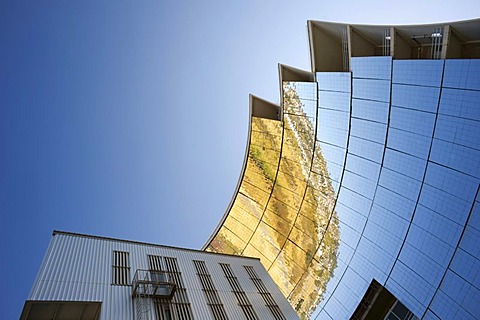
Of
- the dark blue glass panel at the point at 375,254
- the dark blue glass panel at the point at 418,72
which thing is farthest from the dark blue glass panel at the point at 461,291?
the dark blue glass panel at the point at 418,72

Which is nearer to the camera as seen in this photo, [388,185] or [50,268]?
[50,268]

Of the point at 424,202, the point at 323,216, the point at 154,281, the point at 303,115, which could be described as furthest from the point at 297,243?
the point at 154,281

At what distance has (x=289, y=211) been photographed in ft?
102

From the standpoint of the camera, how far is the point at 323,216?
27.3 meters

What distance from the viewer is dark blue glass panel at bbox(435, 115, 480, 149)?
16422 millimetres

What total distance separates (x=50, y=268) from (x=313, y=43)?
20.4 m

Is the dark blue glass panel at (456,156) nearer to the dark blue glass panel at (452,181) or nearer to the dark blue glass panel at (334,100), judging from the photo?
the dark blue glass panel at (452,181)

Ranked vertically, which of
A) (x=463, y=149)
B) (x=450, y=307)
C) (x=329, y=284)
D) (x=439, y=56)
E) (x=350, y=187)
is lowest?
(x=329, y=284)

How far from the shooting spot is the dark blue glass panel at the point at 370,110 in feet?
70.7

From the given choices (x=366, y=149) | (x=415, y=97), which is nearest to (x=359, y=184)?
(x=366, y=149)

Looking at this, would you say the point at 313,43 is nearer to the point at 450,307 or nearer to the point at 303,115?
the point at 303,115

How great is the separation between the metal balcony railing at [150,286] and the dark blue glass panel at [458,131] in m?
14.8

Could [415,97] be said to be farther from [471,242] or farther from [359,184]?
[471,242]

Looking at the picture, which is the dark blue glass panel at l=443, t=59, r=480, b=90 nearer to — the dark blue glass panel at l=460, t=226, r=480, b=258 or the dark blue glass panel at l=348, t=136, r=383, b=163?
the dark blue glass panel at l=348, t=136, r=383, b=163
